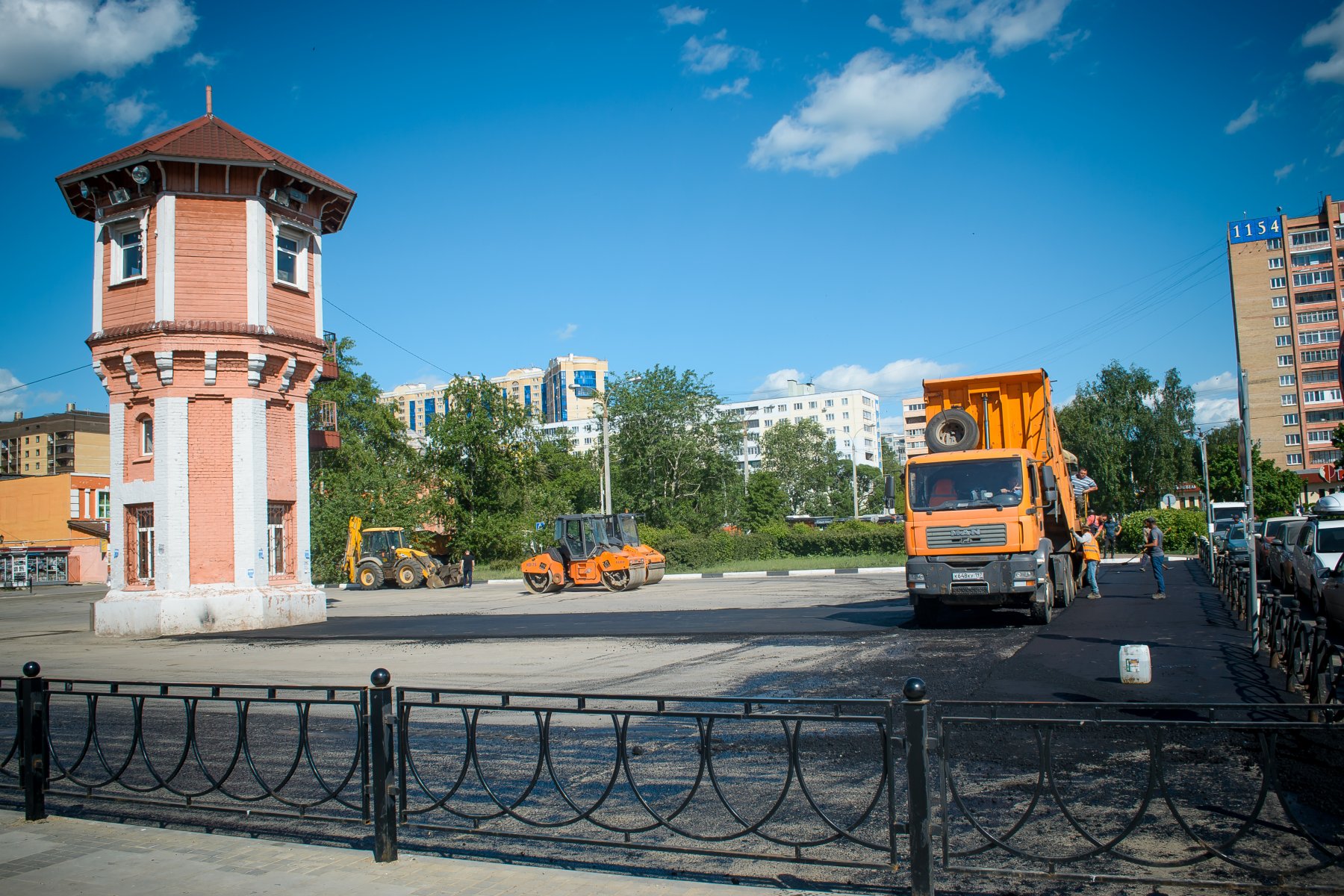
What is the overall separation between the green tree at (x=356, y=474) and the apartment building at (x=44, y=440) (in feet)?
299

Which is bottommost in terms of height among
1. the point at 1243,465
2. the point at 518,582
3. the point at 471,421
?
the point at 518,582

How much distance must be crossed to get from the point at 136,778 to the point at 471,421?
1816 inches

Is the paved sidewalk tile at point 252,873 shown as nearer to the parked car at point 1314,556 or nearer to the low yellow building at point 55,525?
the parked car at point 1314,556

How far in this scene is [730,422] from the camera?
65188 mm

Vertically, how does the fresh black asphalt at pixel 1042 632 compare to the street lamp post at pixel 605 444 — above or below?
below

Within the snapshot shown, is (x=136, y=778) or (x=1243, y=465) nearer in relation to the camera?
(x=136, y=778)

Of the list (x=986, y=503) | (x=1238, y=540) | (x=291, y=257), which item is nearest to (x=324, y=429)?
(x=291, y=257)

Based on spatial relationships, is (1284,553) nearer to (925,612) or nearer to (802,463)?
(925,612)

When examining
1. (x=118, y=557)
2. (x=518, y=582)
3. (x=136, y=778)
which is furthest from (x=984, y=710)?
(x=518, y=582)

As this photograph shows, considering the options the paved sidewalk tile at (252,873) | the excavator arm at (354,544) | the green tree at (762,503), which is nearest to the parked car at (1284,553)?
the paved sidewalk tile at (252,873)

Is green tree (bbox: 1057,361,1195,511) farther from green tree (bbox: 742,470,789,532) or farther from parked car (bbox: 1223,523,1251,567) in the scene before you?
parked car (bbox: 1223,523,1251,567)

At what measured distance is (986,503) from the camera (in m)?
15.0

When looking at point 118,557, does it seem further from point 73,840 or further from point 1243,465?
point 1243,465

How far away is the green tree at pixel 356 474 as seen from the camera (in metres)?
43.2
